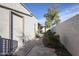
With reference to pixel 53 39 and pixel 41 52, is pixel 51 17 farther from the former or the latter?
pixel 41 52

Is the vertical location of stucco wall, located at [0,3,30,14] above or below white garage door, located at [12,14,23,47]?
above

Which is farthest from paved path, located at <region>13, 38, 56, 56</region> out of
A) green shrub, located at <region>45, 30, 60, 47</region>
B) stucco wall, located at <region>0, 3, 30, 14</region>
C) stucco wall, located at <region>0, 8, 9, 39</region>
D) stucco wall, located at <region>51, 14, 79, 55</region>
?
stucco wall, located at <region>0, 3, 30, 14</region>

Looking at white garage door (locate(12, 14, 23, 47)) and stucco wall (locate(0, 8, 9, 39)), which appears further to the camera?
white garage door (locate(12, 14, 23, 47))

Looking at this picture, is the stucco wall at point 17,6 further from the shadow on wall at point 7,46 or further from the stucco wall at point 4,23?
the shadow on wall at point 7,46

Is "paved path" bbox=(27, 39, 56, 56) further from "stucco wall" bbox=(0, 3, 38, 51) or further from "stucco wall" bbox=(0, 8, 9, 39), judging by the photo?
"stucco wall" bbox=(0, 8, 9, 39)

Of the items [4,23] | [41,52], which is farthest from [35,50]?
[4,23]

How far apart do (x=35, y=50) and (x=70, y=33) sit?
109cm

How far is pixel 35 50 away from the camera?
551cm

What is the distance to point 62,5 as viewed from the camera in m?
5.44

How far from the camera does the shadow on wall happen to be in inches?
215

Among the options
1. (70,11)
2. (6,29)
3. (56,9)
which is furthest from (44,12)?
(6,29)

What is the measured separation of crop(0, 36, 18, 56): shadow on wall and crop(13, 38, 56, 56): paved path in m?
0.20

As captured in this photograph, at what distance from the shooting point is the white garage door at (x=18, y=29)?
18.1 feet

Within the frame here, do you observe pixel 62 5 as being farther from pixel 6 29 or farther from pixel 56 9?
pixel 6 29
